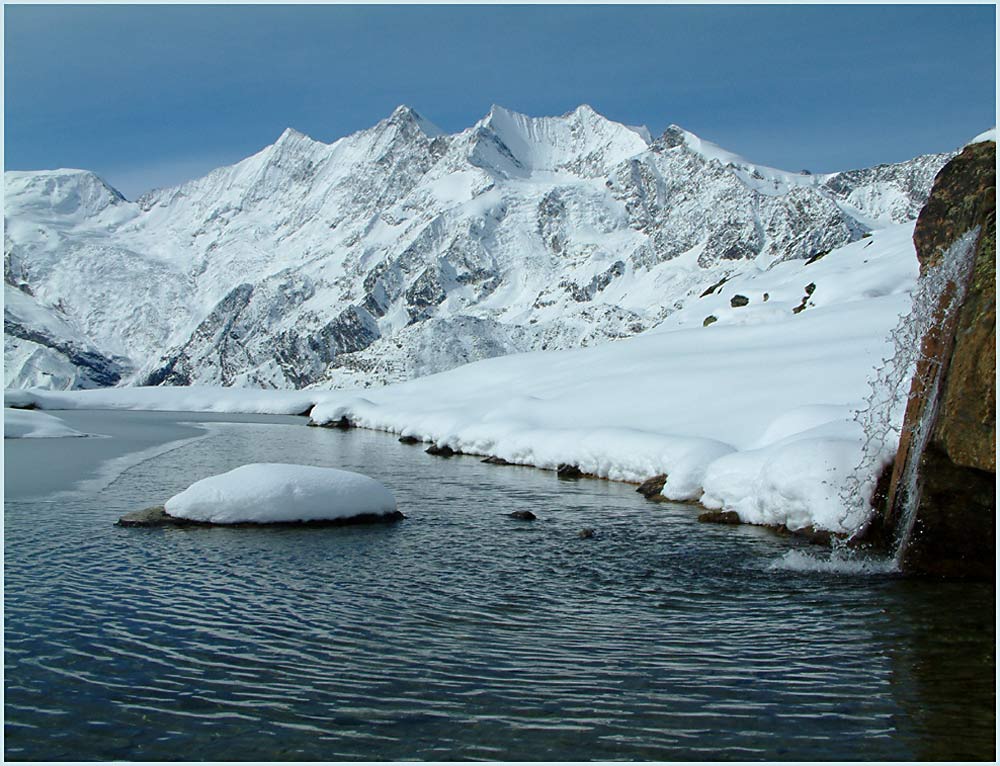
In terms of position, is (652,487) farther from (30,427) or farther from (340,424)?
(340,424)

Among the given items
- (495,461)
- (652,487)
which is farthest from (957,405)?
(495,461)

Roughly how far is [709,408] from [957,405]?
77.5ft

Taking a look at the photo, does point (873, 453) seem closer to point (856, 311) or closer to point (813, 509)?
point (813, 509)

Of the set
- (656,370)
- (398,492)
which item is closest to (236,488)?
(398,492)

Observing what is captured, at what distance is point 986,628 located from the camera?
14.0 m

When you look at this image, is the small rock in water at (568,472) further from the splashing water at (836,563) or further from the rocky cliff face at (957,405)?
the rocky cliff face at (957,405)

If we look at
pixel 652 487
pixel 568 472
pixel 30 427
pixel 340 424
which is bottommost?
pixel 652 487

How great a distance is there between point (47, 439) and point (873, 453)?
50212mm

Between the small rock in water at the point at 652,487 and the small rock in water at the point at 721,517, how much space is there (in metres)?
4.59

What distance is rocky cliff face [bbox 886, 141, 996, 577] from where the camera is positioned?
15.3m

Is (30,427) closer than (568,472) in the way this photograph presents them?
No

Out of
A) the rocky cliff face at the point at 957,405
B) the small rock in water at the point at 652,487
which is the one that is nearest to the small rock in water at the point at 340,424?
the small rock in water at the point at 652,487

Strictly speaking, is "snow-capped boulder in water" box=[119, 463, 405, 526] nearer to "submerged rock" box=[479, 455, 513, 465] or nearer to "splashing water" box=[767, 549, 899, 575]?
"splashing water" box=[767, 549, 899, 575]

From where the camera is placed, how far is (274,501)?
23.2 meters
